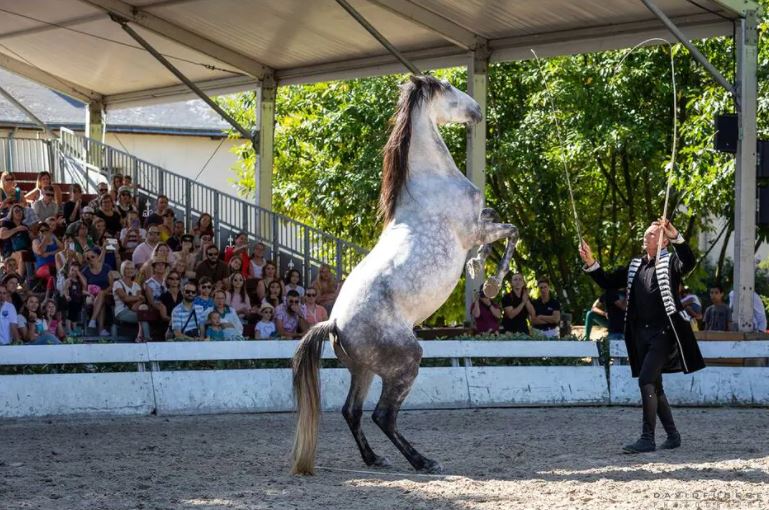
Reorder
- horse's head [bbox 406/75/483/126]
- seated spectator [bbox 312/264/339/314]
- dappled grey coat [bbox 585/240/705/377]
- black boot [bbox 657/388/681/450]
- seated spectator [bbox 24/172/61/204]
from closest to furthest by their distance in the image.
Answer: horse's head [bbox 406/75/483/126]
dappled grey coat [bbox 585/240/705/377]
black boot [bbox 657/388/681/450]
seated spectator [bbox 312/264/339/314]
seated spectator [bbox 24/172/61/204]

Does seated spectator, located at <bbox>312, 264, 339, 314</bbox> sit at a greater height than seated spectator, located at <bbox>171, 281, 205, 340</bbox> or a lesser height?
greater

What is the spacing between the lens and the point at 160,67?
22797 mm

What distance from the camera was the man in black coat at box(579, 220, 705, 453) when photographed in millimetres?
9562

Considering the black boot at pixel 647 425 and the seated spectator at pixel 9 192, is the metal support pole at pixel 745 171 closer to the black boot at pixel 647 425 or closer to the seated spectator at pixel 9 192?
the black boot at pixel 647 425

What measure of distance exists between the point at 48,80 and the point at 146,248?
8544 millimetres

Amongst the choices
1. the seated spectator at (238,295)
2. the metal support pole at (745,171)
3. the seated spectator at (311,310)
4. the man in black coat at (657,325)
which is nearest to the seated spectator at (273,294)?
the seated spectator at (238,295)

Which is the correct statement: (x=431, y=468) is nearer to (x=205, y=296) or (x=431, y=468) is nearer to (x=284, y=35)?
(x=205, y=296)

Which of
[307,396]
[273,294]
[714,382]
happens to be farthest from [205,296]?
[307,396]

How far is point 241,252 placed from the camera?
18.0m

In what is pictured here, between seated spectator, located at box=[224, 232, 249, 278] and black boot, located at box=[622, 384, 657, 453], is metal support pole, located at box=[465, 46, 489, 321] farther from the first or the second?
black boot, located at box=[622, 384, 657, 453]

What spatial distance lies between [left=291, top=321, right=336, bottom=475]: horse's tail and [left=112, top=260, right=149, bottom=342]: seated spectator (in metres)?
6.87

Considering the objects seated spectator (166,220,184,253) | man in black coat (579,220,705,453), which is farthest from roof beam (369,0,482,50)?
man in black coat (579,220,705,453)

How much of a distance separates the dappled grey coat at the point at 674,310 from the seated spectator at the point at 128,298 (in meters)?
7.09

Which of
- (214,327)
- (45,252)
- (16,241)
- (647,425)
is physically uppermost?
(16,241)
